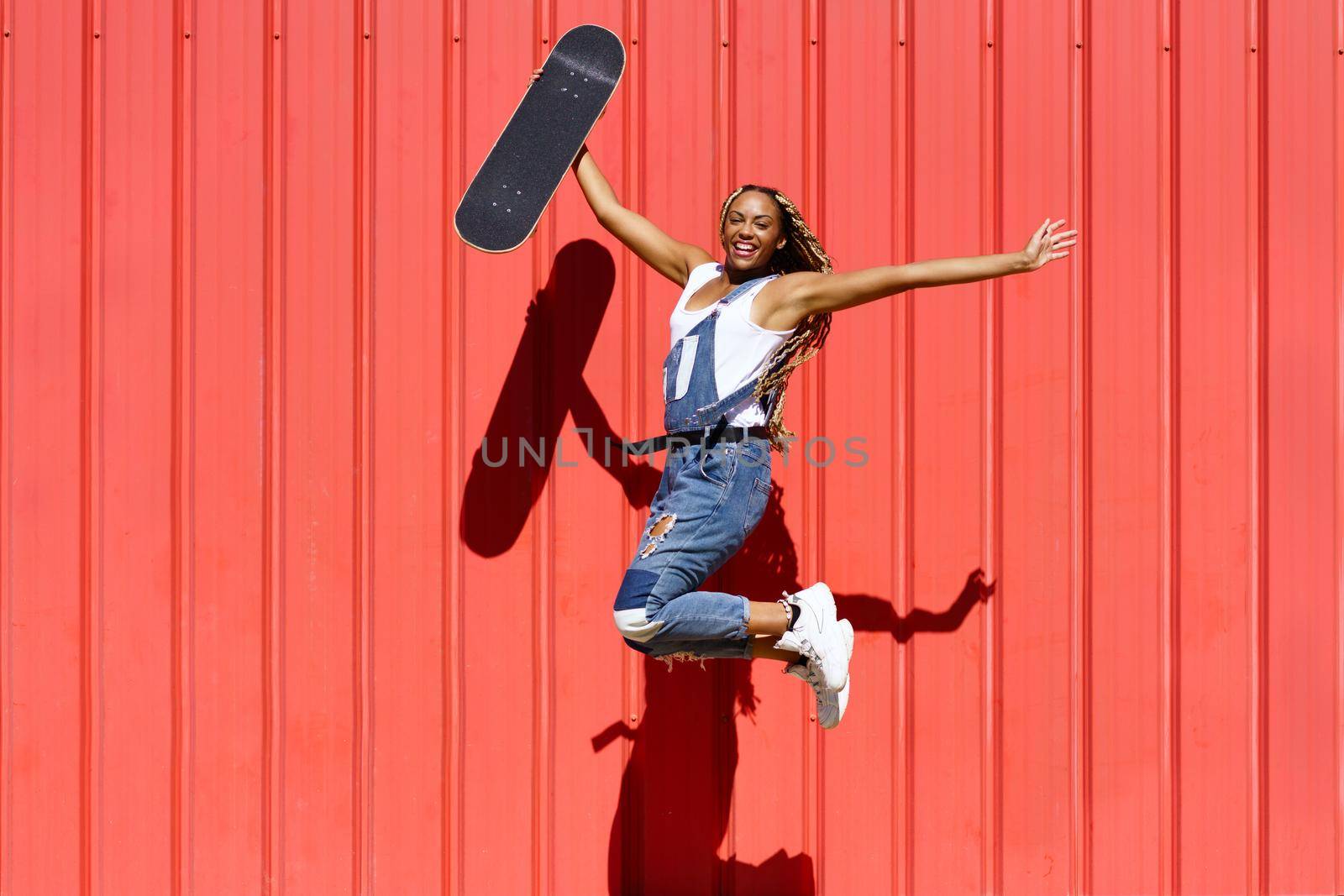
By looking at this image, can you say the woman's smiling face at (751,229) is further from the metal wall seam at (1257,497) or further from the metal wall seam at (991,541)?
the metal wall seam at (1257,497)

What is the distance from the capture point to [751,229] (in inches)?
99.7

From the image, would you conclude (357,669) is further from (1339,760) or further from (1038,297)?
(1339,760)

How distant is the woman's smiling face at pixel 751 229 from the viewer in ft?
8.33

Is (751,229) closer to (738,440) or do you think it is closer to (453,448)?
(738,440)

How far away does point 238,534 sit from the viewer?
9.46 ft

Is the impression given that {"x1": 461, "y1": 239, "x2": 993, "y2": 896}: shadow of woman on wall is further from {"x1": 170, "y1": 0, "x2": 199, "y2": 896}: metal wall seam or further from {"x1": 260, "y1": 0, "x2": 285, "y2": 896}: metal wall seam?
{"x1": 170, "y1": 0, "x2": 199, "y2": 896}: metal wall seam

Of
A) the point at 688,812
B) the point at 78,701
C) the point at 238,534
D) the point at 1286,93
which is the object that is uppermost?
the point at 1286,93

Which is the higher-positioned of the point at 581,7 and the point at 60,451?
the point at 581,7

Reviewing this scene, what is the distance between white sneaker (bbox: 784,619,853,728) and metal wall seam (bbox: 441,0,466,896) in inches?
37.0

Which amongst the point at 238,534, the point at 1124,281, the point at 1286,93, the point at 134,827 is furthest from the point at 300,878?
the point at 1286,93

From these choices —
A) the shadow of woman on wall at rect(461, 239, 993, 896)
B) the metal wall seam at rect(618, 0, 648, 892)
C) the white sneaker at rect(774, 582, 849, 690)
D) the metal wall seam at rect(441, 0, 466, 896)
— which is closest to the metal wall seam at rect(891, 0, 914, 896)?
the shadow of woman on wall at rect(461, 239, 993, 896)

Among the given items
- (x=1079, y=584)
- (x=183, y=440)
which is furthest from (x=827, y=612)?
(x=183, y=440)

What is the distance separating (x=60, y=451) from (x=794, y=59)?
89.4 inches

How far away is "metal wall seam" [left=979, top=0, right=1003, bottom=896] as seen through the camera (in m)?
2.96
